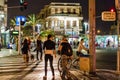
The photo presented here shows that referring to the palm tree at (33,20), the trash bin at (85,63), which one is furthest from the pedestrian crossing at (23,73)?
the palm tree at (33,20)

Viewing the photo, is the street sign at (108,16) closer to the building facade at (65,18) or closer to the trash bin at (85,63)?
the trash bin at (85,63)

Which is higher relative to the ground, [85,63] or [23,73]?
[85,63]

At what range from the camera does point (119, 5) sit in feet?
46.8

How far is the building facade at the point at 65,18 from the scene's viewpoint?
11512 centimetres

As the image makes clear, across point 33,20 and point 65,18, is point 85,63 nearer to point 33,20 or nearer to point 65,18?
point 65,18

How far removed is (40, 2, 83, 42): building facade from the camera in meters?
115

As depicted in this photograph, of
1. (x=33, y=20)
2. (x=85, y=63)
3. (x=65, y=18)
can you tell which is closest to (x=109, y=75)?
(x=85, y=63)

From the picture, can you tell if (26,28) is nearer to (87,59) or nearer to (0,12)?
(0,12)

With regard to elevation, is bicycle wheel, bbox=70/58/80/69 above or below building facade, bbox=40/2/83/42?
below

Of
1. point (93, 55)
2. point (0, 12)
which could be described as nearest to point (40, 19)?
point (0, 12)

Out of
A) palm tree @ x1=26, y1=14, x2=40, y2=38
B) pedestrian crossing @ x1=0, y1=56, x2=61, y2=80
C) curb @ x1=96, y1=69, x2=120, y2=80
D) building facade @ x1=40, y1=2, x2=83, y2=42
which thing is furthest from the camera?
palm tree @ x1=26, y1=14, x2=40, y2=38

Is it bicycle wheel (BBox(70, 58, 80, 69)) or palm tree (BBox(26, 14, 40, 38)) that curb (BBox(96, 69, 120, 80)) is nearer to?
bicycle wheel (BBox(70, 58, 80, 69))

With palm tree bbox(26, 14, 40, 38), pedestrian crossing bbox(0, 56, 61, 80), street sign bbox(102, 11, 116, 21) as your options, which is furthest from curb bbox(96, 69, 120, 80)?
palm tree bbox(26, 14, 40, 38)

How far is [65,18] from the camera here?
115062 millimetres
